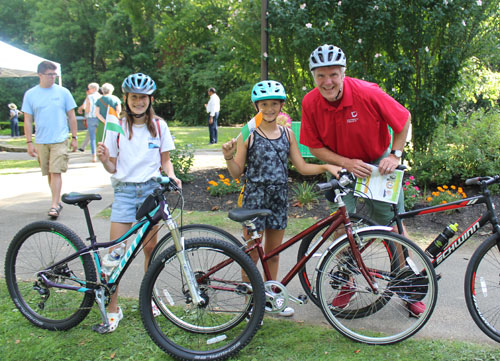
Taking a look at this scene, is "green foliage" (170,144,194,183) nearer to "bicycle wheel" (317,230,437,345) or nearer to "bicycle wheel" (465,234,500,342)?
"bicycle wheel" (317,230,437,345)

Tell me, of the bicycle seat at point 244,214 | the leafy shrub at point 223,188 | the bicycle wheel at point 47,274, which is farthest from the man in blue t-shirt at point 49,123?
the bicycle seat at point 244,214

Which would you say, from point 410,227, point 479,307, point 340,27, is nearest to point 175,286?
point 479,307

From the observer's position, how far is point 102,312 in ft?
10.3

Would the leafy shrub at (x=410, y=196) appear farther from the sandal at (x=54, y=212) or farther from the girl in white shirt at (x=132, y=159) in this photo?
the sandal at (x=54, y=212)

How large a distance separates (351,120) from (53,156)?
423 cm

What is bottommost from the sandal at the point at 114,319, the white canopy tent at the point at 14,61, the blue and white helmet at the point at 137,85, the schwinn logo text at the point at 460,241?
the sandal at the point at 114,319

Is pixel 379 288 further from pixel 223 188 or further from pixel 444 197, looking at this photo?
pixel 223 188

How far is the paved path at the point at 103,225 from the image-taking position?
10.7 ft

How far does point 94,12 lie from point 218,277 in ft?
128

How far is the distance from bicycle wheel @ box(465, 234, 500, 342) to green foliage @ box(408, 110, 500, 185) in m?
3.69

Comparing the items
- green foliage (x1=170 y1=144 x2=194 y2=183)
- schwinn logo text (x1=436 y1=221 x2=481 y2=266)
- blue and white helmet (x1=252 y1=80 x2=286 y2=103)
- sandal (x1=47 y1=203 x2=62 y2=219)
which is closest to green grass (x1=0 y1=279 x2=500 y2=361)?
schwinn logo text (x1=436 y1=221 x2=481 y2=266)

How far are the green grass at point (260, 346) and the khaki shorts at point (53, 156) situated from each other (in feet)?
9.47

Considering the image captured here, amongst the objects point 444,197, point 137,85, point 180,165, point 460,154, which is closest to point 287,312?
point 137,85

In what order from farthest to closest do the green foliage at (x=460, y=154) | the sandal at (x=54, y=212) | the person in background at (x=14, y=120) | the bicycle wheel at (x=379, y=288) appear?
the person in background at (x=14, y=120), the green foliage at (x=460, y=154), the sandal at (x=54, y=212), the bicycle wheel at (x=379, y=288)
